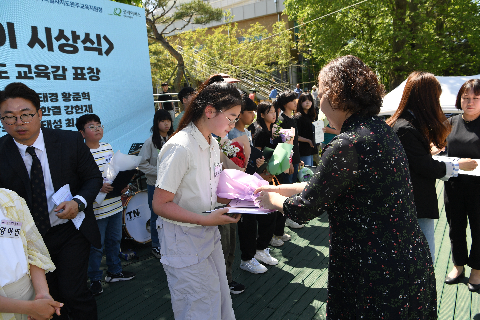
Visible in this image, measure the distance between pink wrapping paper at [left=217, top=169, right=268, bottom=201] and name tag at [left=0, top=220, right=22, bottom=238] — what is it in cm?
114

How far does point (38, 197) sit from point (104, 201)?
4.89ft

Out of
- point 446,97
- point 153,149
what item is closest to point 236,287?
point 153,149

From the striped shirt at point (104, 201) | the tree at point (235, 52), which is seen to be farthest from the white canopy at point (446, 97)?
the tree at point (235, 52)

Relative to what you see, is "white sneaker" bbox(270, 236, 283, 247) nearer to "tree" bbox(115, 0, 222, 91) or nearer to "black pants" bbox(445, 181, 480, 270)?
"black pants" bbox(445, 181, 480, 270)

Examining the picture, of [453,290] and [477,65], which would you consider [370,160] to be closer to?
[453,290]

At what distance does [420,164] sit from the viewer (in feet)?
8.38

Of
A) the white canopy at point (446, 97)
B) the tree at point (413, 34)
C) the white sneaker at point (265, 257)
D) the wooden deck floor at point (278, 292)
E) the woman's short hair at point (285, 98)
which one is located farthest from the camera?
the tree at point (413, 34)

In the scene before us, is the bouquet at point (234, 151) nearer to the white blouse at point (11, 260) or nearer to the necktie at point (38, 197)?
the necktie at point (38, 197)

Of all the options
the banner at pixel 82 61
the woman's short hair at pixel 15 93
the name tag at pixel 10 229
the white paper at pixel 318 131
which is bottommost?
the name tag at pixel 10 229

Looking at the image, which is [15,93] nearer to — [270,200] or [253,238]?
[270,200]

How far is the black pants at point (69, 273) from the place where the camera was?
7.57 feet

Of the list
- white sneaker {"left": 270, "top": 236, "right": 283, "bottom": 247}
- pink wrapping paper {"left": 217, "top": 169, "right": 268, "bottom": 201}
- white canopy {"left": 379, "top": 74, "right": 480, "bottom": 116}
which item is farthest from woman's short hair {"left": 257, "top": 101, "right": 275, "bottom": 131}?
white canopy {"left": 379, "top": 74, "right": 480, "bottom": 116}

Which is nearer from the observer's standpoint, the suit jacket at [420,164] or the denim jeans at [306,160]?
the suit jacket at [420,164]

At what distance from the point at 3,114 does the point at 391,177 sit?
7.64 feet
